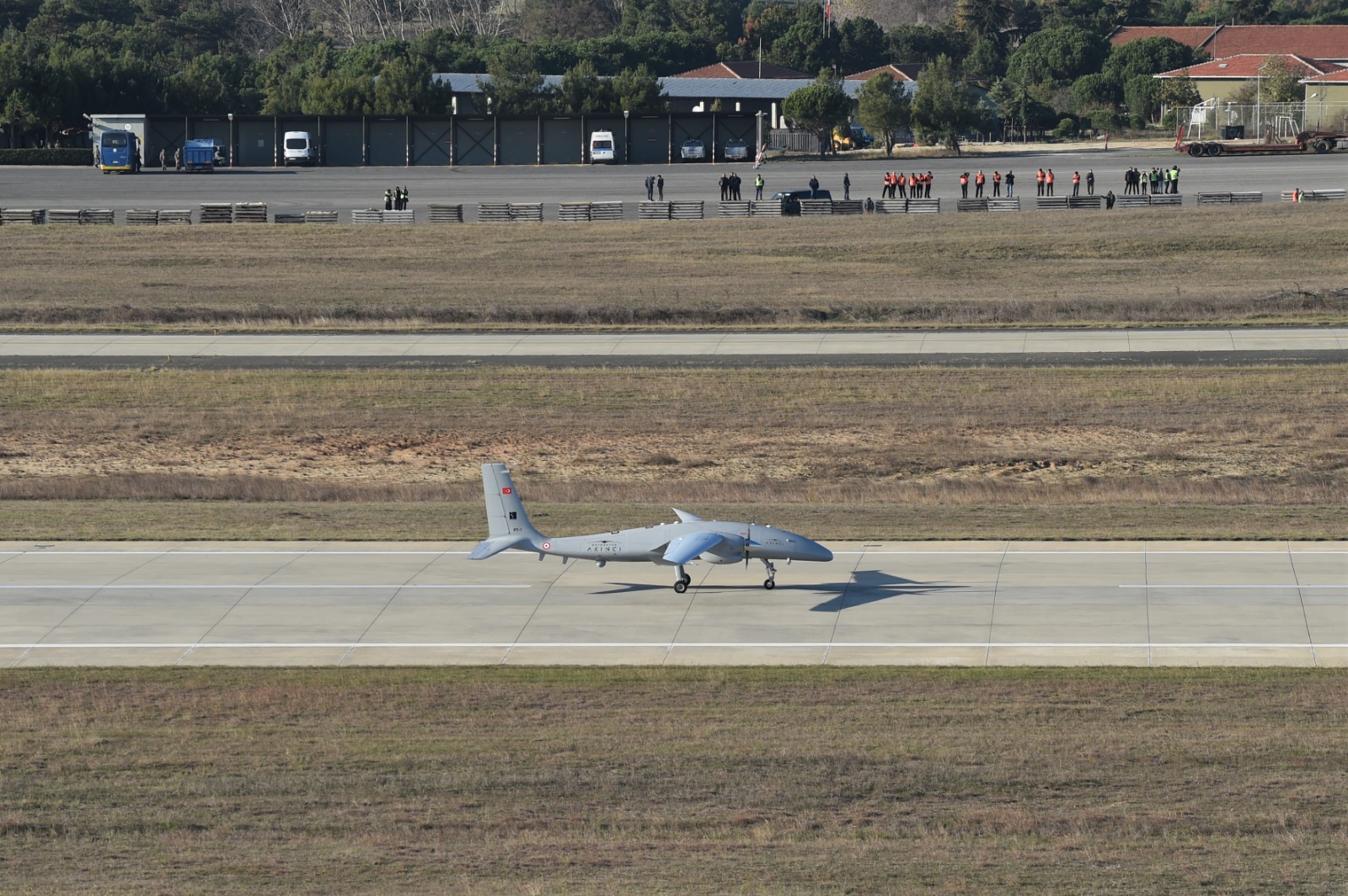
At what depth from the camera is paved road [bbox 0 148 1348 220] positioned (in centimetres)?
9462

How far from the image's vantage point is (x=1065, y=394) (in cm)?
4541

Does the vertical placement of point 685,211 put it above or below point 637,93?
below

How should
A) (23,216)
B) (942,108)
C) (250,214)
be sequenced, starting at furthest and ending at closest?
(942,108), (250,214), (23,216)

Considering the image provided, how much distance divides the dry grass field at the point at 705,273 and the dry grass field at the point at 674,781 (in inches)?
1501

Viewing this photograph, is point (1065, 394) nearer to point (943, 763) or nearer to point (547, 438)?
point (547, 438)

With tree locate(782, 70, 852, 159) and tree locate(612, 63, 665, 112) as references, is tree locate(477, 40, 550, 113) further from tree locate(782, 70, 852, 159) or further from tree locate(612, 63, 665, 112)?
tree locate(782, 70, 852, 159)

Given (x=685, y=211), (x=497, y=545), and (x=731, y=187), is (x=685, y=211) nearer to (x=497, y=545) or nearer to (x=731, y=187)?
(x=731, y=187)

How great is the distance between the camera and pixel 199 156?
371 ft

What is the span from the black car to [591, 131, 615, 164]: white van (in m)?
30.9

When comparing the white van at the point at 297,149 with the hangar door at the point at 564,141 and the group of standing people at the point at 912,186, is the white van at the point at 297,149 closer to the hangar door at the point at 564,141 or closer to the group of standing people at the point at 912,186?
the hangar door at the point at 564,141

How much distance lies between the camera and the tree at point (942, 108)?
384 feet

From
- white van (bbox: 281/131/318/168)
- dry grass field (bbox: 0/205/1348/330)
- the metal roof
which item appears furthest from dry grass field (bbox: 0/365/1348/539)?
the metal roof

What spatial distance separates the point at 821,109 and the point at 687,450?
8201 cm

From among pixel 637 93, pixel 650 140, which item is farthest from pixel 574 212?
pixel 637 93
